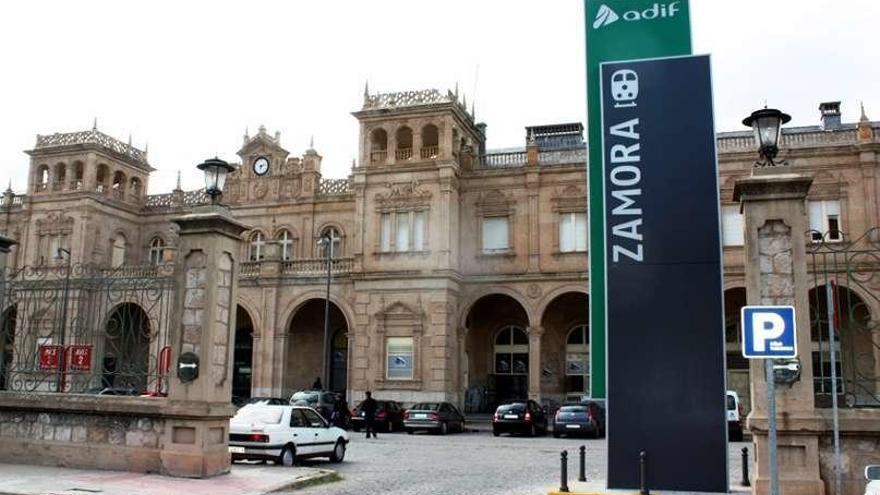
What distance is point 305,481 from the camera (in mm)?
13969

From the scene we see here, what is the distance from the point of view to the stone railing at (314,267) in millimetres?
37125

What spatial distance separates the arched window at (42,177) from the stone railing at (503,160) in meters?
22.8

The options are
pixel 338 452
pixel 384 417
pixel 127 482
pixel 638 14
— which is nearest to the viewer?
pixel 638 14

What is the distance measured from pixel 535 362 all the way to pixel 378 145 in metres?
12.0

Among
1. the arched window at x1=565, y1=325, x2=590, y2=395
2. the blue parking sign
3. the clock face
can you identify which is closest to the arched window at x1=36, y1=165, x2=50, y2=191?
the clock face

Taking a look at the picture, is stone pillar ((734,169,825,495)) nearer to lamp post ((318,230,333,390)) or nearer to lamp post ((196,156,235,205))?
lamp post ((196,156,235,205))

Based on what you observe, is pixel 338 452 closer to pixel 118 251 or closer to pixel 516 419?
pixel 516 419

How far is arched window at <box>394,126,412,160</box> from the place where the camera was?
36969 millimetres

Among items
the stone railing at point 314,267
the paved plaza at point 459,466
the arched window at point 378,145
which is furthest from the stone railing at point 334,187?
the paved plaza at point 459,466

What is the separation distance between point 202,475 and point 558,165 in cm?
2494

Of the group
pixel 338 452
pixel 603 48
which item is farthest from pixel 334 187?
pixel 603 48

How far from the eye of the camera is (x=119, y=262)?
42.9 metres

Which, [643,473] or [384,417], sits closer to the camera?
[643,473]

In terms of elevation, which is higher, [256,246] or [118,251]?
[256,246]
